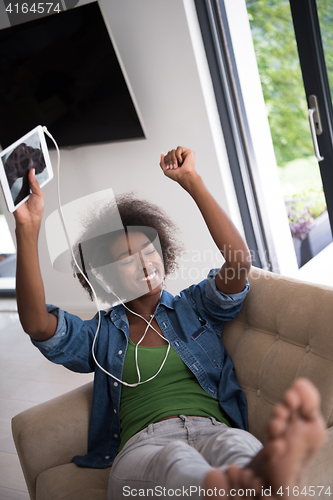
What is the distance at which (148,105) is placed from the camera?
2.56 meters

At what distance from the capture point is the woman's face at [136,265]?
1.25 metres

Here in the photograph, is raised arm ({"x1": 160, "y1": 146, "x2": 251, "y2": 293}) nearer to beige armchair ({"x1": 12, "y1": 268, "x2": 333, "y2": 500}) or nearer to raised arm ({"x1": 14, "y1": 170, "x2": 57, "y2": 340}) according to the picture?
beige armchair ({"x1": 12, "y1": 268, "x2": 333, "y2": 500})

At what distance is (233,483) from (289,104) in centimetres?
217

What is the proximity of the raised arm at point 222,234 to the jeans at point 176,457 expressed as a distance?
1.17 ft

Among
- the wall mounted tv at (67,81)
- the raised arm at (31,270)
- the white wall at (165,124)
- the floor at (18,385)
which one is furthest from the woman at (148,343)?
the wall mounted tv at (67,81)

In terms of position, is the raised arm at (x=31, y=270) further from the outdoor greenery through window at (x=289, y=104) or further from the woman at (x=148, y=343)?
the outdoor greenery through window at (x=289, y=104)

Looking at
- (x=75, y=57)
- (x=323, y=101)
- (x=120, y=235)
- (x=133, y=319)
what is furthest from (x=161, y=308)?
(x=75, y=57)

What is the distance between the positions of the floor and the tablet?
1211mm

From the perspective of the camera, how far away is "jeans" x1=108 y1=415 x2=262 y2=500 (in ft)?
Answer: 2.67

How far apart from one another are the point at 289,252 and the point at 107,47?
4.97 ft

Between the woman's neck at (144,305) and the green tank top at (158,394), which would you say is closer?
the green tank top at (158,394)

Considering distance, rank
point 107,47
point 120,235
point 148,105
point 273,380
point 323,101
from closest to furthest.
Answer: point 273,380 → point 120,235 → point 323,101 → point 107,47 → point 148,105

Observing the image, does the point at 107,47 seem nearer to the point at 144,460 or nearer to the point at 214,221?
the point at 214,221

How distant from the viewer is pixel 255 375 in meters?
1.22
